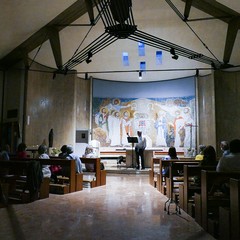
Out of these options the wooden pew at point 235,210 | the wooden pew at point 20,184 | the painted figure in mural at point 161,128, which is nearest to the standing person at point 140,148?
the painted figure in mural at point 161,128

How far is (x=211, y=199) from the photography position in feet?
12.3

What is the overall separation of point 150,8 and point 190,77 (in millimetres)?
4823

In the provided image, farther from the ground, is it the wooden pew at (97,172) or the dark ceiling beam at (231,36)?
the dark ceiling beam at (231,36)

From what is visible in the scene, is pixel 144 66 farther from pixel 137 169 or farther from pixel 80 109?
pixel 137 169

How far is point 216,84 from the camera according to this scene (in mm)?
12352

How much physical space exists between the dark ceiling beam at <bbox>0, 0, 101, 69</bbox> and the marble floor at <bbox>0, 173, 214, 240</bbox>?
6306mm

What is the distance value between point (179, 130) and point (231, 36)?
4785 millimetres

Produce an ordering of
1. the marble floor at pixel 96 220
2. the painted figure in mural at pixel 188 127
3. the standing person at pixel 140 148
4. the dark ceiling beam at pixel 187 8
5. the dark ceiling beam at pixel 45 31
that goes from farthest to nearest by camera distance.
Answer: the painted figure in mural at pixel 188 127 → the standing person at pixel 140 148 → the dark ceiling beam at pixel 45 31 → the dark ceiling beam at pixel 187 8 → the marble floor at pixel 96 220

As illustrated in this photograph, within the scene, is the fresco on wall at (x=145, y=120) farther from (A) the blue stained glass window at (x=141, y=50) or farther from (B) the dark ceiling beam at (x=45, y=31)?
(B) the dark ceiling beam at (x=45, y=31)

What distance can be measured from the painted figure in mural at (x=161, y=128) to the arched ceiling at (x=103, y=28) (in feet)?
8.74

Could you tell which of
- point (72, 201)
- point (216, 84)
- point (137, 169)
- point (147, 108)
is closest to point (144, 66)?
point (147, 108)

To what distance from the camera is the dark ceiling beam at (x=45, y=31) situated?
9.74 metres

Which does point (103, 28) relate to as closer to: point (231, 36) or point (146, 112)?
point (231, 36)

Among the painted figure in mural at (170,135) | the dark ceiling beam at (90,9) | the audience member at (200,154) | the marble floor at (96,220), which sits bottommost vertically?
the marble floor at (96,220)
